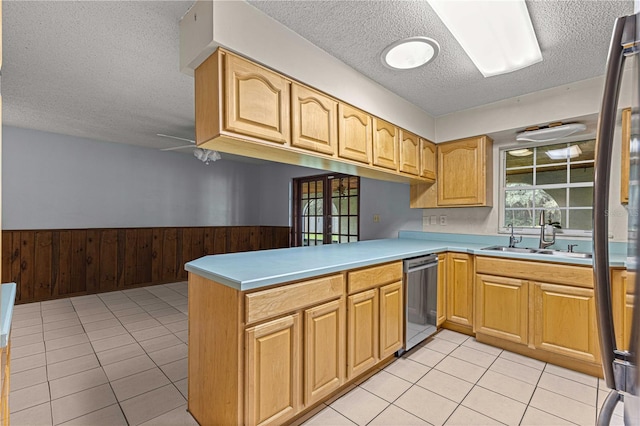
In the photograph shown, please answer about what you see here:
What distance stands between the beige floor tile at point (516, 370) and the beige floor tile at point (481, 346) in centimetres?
16

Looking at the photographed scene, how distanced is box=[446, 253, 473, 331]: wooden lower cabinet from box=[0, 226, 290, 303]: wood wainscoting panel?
4.45m

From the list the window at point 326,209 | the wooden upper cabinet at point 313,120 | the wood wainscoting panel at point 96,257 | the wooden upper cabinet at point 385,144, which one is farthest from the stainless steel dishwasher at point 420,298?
the wood wainscoting panel at point 96,257

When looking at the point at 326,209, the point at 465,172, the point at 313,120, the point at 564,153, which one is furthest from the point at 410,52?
the point at 326,209

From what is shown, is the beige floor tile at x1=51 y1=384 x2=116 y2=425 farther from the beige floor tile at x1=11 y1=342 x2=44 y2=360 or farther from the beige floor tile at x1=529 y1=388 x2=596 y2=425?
the beige floor tile at x1=529 y1=388 x2=596 y2=425

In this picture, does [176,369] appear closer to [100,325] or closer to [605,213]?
[100,325]

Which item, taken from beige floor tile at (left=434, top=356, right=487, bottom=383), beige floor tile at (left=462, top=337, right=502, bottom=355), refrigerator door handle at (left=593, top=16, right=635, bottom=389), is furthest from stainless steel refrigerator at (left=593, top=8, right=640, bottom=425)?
beige floor tile at (left=462, top=337, right=502, bottom=355)

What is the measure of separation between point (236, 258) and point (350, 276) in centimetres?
80

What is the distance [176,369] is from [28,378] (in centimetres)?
101

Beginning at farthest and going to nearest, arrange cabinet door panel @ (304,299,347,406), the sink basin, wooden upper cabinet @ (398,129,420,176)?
wooden upper cabinet @ (398,129,420,176)
the sink basin
cabinet door panel @ (304,299,347,406)

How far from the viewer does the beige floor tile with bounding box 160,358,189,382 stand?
230 centimetres

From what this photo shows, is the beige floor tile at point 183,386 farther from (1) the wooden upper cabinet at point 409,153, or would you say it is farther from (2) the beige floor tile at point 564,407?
(1) the wooden upper cabinet at point 409,153

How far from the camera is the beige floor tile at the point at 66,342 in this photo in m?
2.78

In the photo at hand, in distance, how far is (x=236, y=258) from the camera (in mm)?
2176

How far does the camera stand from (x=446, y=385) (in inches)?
85.0
